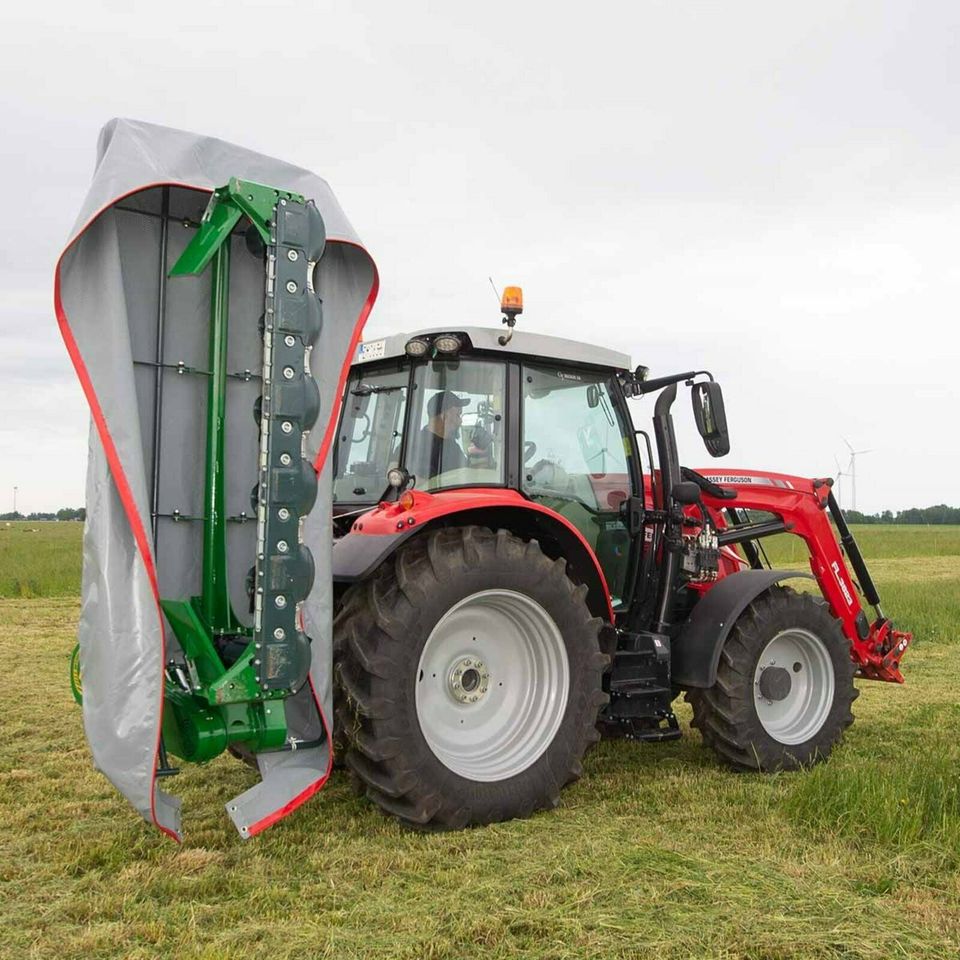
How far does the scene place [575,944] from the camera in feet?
10.0

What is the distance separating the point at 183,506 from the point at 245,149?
4.43 feet

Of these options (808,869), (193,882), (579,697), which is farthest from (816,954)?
(193,882)

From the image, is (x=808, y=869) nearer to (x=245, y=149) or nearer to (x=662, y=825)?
(x=662, y=825)

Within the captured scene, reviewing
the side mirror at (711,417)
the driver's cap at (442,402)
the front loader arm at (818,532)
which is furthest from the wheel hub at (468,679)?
the front loader arm at (818,532)

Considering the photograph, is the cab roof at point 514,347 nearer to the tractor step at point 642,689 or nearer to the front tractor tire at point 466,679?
the front tractor tire at point 466,679

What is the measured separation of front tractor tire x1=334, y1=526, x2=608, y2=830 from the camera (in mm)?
4039

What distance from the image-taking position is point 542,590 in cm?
445

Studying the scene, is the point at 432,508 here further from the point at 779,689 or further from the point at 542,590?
the point at 779,689

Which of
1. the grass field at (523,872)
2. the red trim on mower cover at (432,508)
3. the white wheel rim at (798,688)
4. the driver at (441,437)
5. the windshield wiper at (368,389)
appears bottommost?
the grass field at (523,872)

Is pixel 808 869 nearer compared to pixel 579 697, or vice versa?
pixel 808 869

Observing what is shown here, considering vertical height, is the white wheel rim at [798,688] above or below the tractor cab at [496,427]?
below

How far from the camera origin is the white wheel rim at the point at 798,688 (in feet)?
18.6

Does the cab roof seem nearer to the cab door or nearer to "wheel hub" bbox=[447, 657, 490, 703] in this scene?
the cab door

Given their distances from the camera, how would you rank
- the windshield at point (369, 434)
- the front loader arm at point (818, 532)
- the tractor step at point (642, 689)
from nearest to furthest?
the windshield at point (369, 434)
the tractor step at point (642, 689)
the front loader arm at point (818, 532)
